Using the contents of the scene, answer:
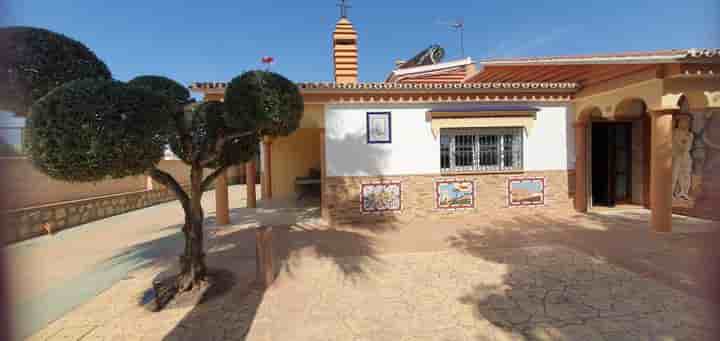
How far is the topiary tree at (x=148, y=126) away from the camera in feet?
7.44

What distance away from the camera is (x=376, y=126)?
6.95m

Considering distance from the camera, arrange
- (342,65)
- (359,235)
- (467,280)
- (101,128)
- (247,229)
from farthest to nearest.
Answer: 1. (342,65)
2. (247,229)
3. (359,235)
4. (467,280)
5. (101,128)

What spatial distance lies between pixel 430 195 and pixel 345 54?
228 inches

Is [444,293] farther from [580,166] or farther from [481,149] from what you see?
[580,166]

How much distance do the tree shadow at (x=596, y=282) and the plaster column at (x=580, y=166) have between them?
127 cm

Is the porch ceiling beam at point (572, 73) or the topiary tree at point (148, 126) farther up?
the porch ceiling beam at point (572, 73)

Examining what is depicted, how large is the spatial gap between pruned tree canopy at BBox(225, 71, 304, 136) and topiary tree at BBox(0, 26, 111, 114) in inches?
56.5

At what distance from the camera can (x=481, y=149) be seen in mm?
7246

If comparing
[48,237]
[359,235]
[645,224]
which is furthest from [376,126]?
[48,237]

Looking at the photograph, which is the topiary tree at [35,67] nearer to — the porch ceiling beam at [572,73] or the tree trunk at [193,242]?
the tree trunk at [193,242]

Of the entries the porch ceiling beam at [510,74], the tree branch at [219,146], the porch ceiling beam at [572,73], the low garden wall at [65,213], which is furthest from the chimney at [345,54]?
the low garden wall at [65,213]

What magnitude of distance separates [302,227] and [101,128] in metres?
4.83

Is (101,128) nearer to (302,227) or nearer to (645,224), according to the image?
(302,227)

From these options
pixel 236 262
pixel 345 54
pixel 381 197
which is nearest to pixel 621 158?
pixel 381 197
